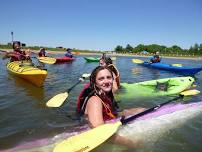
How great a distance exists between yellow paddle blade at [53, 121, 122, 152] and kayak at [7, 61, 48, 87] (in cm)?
675

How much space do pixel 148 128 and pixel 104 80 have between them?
1.83 metres

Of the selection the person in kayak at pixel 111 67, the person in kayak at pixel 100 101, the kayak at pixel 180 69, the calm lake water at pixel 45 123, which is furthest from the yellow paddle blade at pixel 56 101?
the kayak at pixel 180 69

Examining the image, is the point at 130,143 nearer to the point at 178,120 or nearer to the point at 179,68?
the point at 178,120

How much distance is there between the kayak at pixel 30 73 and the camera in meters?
10.5

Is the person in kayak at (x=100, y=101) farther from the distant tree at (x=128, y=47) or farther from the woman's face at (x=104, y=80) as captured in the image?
the distant tree at (x=128, y=47)

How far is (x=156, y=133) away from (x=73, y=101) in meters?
3.74

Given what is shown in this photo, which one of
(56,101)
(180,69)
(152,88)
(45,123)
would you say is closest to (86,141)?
(45,123)

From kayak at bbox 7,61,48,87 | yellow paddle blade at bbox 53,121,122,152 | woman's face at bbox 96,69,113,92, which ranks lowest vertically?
yellow paddle blade at bbox 53,121,122,152

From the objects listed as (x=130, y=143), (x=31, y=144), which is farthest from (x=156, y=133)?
(x=31, y=144)

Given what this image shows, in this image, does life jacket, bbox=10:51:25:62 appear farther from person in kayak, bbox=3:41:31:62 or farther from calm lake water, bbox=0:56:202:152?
calm lake water, bbox=0:56:202:152

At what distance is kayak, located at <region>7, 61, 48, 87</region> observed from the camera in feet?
34.5

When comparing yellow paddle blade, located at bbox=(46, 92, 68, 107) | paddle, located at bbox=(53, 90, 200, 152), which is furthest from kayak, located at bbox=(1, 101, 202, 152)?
yellow paddle blade, located at bbox=(46, 92, 68, 107)

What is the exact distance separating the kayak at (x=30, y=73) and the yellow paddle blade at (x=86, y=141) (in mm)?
6746

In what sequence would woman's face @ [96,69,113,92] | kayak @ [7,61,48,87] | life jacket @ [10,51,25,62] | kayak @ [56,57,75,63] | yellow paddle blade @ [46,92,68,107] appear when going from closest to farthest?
woman's face @ [96,69,113,92] < yellow paddle blade @ [46,92,68,107] < kayak @ [7,61,48,87] < life jacket @ [10,51,25,62] < kayak @ [56,57,75,63]
